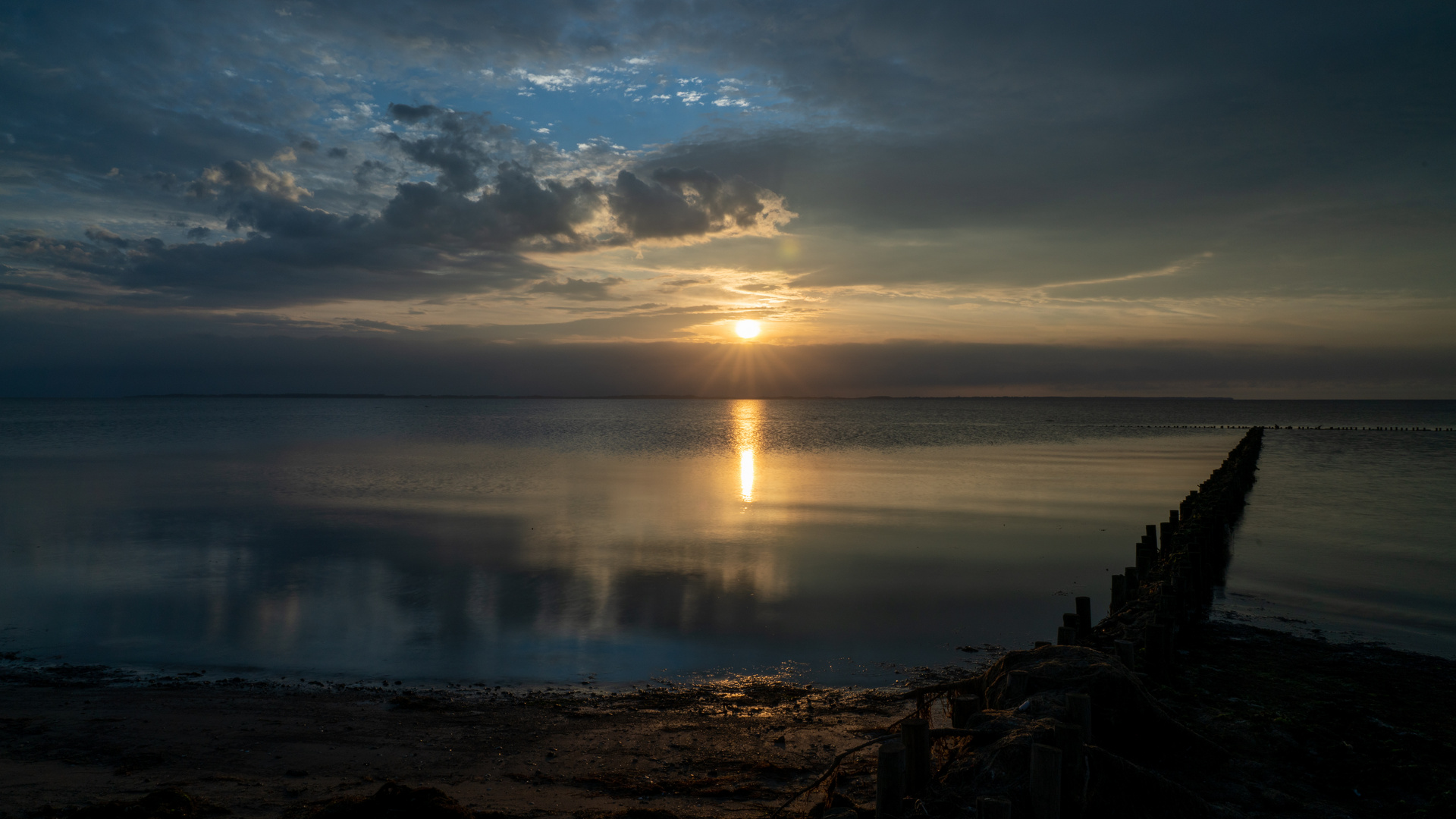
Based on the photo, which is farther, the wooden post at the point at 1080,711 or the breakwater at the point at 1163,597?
the breakwater at the point at 1163,597

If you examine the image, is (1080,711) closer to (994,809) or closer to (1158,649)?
(994,809)

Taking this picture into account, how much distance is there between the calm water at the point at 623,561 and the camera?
40.1 feet

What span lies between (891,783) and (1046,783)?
96 centimetres

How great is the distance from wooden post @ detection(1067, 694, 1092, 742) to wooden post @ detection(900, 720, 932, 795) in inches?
43.1

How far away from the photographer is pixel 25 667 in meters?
11.0

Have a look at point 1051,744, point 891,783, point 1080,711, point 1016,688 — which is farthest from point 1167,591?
point 891,783

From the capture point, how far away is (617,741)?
8.42 m

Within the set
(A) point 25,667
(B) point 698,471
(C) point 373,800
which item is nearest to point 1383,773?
(C) point 373,800

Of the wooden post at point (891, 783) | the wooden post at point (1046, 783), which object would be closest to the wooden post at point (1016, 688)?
the wooden post at point (1046, 783)

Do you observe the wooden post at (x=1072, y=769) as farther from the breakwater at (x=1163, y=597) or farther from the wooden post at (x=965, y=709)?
the breakwater at (x=1163, y=597)

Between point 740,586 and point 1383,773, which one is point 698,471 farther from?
point 1383,773

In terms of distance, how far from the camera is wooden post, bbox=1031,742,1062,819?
4.66 m

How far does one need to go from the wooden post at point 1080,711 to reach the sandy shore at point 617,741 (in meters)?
1.02

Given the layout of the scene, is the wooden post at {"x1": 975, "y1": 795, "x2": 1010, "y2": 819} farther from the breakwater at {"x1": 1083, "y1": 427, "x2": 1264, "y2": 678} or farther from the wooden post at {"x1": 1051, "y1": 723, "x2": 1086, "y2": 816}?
the breakwater at {"x1": 1083, "y1": 427, "x2": 1264, "y2": 678}
